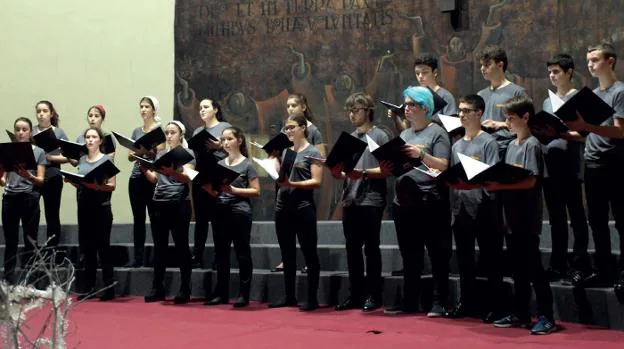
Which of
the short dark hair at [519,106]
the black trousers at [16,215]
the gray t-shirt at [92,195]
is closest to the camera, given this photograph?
the short dark hair at [519,106]

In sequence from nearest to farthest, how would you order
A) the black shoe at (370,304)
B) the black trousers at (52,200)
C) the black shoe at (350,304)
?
the black shoe at (370,304) < the black shoe at (350,304) < the black trousers at (52,200)

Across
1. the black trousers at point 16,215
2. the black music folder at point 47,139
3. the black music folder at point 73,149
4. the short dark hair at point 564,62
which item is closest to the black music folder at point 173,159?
the black music folder at point 73,149

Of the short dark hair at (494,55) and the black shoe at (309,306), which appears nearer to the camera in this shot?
the short dark hair at (494,55)

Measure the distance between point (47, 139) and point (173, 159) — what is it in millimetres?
1319

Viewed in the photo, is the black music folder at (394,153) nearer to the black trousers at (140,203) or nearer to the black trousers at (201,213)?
the black trousers at (201,213)

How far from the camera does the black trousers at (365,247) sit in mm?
6828

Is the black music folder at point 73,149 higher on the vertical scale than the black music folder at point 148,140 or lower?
lower

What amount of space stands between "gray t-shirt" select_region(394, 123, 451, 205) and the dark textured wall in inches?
101

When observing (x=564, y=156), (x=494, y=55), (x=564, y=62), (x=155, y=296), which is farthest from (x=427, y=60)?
(x=155, y=296)

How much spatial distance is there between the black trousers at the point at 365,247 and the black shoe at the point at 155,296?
5.80 feet

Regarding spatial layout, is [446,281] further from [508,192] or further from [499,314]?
[508,192]

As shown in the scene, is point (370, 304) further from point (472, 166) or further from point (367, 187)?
point (472, 166)

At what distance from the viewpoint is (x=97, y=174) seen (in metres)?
7.71

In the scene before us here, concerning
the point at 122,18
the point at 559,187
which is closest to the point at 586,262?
the point at 559,187
